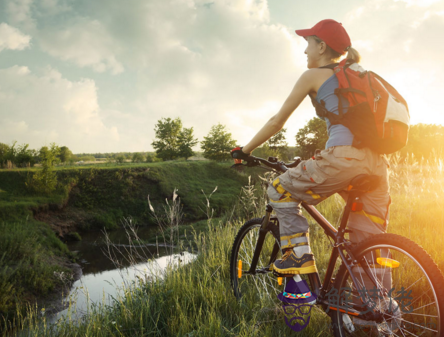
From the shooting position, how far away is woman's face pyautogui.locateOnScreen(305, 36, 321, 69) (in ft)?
7.14

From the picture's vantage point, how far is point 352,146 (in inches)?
73.5

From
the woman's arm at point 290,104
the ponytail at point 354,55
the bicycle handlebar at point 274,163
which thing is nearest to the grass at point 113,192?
the bicycle handlebar at point 274,163

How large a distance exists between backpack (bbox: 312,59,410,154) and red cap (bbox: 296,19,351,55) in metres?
0.31

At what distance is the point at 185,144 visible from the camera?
4000cm

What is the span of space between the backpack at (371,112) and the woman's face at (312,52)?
35cm

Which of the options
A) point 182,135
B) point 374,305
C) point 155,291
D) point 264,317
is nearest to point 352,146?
point 374,305

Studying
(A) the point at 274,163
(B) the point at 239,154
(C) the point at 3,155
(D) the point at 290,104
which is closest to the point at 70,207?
(C) the point at 3,155

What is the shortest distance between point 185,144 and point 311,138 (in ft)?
54.9

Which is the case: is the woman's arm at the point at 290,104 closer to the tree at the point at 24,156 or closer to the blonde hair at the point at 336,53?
the blonde hair at the point at 336,53

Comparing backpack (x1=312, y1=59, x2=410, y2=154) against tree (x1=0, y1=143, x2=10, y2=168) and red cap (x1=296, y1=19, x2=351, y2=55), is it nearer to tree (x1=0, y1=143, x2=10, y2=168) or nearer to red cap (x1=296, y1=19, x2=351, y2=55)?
red cap (x1=296, y1=19, x2=351, y2=55)

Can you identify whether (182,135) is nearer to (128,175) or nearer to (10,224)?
(128,175)

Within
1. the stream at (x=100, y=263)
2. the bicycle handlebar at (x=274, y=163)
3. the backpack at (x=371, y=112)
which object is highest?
the backpack at (x=371, y=112)

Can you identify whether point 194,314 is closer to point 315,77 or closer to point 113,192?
point 315,77

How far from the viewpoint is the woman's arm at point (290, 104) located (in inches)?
80.6
